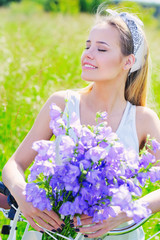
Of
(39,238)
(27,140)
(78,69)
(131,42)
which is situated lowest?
(78,69)

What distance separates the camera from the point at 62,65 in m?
4.90

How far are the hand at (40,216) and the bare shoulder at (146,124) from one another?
29.6 inches

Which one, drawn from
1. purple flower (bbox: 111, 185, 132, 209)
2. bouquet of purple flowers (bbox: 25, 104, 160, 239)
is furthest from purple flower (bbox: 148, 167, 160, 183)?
purple flower (bbox: 111, 185, 132, 209)

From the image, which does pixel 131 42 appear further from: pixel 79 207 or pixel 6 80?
pixel 6 80

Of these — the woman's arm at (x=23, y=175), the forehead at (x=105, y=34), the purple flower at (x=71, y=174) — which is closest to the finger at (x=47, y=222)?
the woman's arm at (x=23, y=175)

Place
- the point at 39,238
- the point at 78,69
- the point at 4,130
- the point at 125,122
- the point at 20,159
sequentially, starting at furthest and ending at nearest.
Result: the point at 78,69
the point at 4,130
the point at 125,122
the point at 20,159
the point at 39,238

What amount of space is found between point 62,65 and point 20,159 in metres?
3.29

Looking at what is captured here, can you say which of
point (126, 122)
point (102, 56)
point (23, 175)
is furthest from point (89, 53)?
point (23, 175)

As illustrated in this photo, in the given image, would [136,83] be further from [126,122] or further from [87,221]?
[87,221]

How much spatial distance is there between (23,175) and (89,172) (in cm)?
65

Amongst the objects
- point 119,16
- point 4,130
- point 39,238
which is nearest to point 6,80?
point 4,130

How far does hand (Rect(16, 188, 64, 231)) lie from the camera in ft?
3.94

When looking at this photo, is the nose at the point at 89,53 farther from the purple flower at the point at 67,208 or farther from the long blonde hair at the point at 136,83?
the purple flower at the point at 67,208

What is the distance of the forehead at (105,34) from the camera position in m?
1.83
